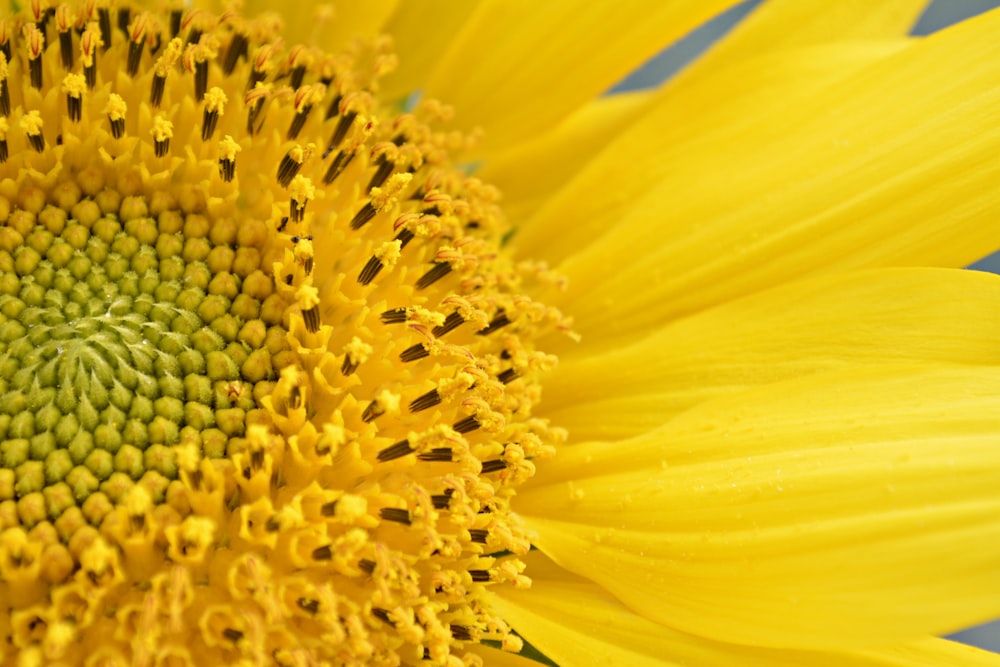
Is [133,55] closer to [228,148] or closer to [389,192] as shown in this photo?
[228,148]

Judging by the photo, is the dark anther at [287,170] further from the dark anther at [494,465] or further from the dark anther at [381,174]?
the dark anther at [494,465]

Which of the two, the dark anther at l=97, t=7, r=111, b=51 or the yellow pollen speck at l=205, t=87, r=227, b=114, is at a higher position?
the dark anther at l=97, t=7, r=111, b=51

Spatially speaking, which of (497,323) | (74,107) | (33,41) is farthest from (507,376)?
(33,41)

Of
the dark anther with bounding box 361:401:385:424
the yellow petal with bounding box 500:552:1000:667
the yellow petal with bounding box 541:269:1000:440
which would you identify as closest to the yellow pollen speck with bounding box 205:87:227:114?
the dark anther with bounding box 361:401:385:424

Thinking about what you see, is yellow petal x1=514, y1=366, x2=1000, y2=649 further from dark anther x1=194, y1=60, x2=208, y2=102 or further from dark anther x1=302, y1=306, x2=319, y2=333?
dark anther x1=194, y1=60, x2=208, y2=102

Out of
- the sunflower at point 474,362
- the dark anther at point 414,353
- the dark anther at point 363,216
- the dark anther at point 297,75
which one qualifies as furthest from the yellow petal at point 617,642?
the dark anther at point 297,75

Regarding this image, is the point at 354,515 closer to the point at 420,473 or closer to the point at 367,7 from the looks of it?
the point at 420,473

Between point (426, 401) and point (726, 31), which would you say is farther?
point (726, 31)
